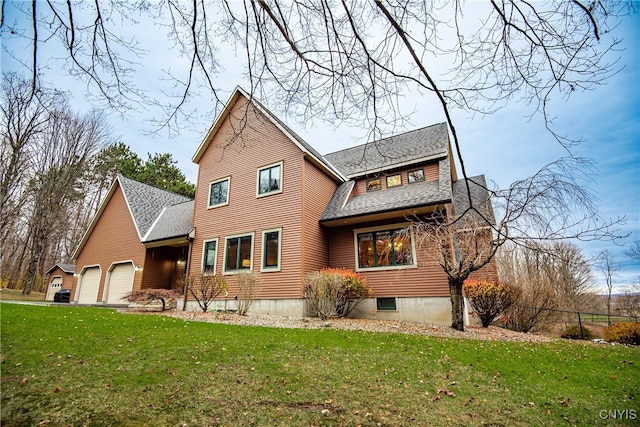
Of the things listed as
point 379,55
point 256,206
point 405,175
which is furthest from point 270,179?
point 379,55

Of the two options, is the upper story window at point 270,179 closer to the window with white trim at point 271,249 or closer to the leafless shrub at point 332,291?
Result: the window with white trim at point 271,249

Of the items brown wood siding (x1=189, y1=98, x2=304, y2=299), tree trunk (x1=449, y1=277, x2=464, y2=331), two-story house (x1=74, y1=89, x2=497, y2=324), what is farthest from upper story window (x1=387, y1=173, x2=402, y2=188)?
tree trunk (x1=449, y1=277, x2=464, y2=331)

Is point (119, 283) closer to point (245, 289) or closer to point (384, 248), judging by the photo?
point (245, 289)

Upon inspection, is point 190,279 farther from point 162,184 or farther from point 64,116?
point 162,184

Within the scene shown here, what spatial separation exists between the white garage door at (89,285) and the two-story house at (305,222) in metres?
3.35

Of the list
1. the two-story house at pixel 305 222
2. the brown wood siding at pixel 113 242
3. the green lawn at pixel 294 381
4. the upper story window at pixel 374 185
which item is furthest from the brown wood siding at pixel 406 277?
the brown wood siding at pixel 113 242

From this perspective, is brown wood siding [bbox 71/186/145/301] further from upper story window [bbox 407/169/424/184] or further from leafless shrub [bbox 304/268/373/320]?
upper story window [bbox 407/169/424/184]

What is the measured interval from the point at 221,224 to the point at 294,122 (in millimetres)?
10795

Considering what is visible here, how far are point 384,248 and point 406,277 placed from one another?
4.63 feet

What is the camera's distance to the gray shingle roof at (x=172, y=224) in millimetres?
15059

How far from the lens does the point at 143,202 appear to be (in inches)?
722

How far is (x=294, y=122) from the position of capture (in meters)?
3.97

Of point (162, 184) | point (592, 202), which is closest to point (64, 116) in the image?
point (592, 202)

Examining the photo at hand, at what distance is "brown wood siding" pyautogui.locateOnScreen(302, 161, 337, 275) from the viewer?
1161cm
